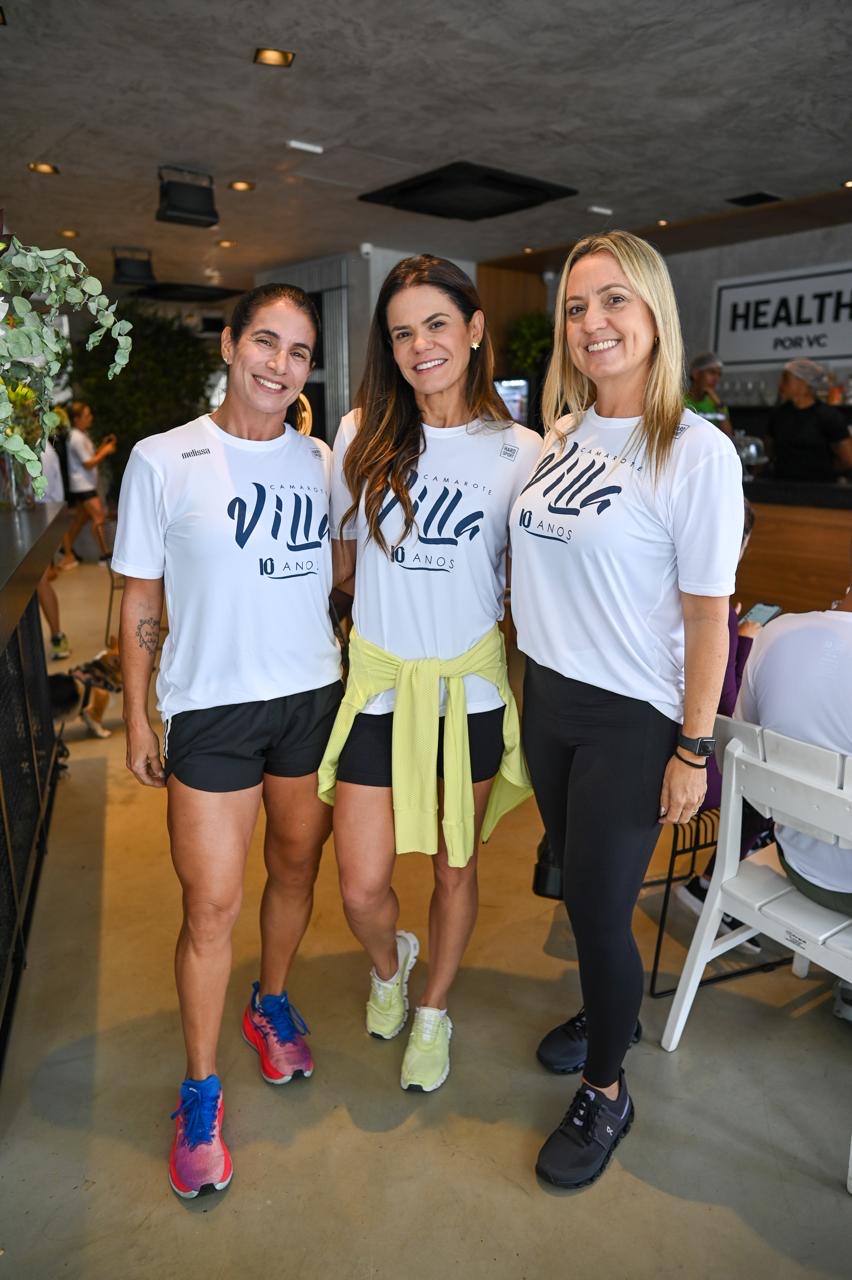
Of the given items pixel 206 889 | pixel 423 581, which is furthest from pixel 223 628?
pixel 206 889

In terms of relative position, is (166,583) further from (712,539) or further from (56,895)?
(56,895)

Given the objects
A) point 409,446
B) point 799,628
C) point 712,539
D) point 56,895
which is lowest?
point 56,895

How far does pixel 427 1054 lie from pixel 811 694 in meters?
1.11

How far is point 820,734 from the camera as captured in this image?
1798mm

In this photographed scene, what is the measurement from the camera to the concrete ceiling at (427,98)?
11.5ft

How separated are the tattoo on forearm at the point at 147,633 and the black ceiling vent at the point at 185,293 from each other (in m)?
10.3

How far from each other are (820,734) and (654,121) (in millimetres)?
4043

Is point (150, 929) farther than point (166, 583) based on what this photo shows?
Yes

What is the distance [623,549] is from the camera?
4.95 ft

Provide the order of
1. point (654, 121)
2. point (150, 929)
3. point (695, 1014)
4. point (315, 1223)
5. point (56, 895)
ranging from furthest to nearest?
point (654, 121)
point (56, 895)
point (150, 929)
point (695, 1014)
point (315, 1223)

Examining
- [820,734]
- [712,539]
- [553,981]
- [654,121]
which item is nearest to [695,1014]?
[553,981]

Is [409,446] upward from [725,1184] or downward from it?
upward

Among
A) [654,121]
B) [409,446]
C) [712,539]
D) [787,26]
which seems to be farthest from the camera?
[654,121]

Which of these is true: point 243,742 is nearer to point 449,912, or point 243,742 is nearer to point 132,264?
point 449,912
